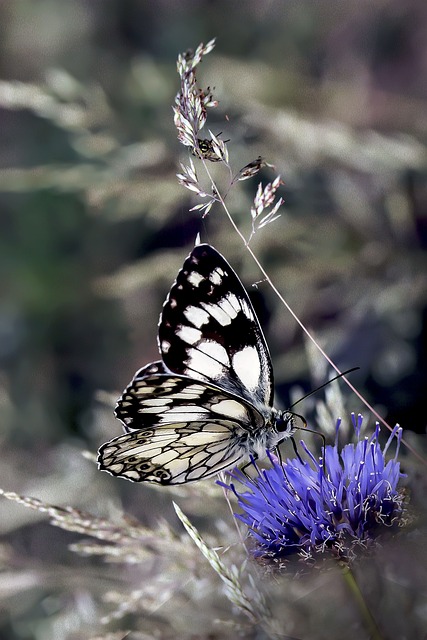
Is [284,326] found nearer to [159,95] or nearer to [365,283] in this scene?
[365,283]

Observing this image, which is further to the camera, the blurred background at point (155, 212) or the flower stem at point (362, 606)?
the blurred background at point (155, 212)

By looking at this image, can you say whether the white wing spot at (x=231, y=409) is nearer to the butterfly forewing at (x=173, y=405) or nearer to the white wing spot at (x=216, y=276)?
the butterfly forewing at (x=173, y=405)

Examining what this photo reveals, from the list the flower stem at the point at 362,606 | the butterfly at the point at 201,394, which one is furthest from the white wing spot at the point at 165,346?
the flower stem at the point at 362,606

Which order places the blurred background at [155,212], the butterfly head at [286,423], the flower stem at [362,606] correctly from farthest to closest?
the blurred background at [155,212] < the butterfly head at [286,423] < the flower stem at [362,606]

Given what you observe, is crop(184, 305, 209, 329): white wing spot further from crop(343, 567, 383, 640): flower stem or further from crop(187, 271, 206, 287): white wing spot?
crop(343, 567, 383, 640): flower stem

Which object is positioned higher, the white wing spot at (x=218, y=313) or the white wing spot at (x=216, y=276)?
the white wing spot at (x=216, y=276)

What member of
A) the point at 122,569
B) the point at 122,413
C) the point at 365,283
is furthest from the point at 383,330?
the point at 122,413
